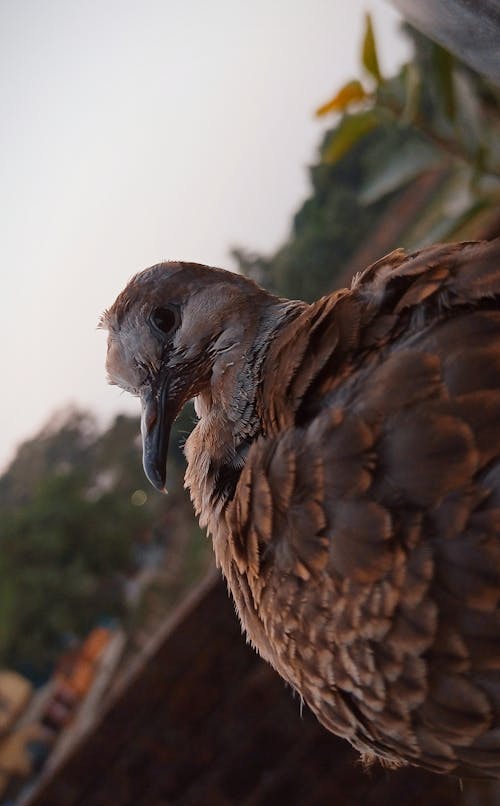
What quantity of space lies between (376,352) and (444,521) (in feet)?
0.53

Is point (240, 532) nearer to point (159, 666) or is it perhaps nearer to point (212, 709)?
point (159, 666)

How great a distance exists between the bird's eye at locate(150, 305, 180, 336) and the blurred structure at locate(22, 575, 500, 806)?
0.47m

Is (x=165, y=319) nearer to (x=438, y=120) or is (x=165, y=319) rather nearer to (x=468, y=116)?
(x=468, y=116)

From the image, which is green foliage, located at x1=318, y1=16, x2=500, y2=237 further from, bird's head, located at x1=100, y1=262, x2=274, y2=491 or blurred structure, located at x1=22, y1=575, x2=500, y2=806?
blurred structure, located at x1=22, y1=575, x2=500, y2=806

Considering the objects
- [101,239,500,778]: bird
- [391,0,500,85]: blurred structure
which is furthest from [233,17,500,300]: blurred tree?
[101,239,500,778]: bird

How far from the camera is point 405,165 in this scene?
1720 millimetres

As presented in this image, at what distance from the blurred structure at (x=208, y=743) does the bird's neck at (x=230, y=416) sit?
40 cm

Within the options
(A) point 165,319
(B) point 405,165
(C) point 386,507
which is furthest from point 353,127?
(C) point 386,507

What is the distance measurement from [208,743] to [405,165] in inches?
54.3

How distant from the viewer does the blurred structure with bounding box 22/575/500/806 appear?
3.67ft

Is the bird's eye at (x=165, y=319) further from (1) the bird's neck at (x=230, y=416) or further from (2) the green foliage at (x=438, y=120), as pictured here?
(2) the green foliage at (x=438, y=120)

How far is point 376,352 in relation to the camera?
0.61 meters

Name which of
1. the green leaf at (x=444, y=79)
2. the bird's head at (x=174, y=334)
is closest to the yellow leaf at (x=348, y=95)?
the green leaf at (x=444, y=79)

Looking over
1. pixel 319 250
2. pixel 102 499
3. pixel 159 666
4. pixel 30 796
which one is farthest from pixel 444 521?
pixel 319 250
